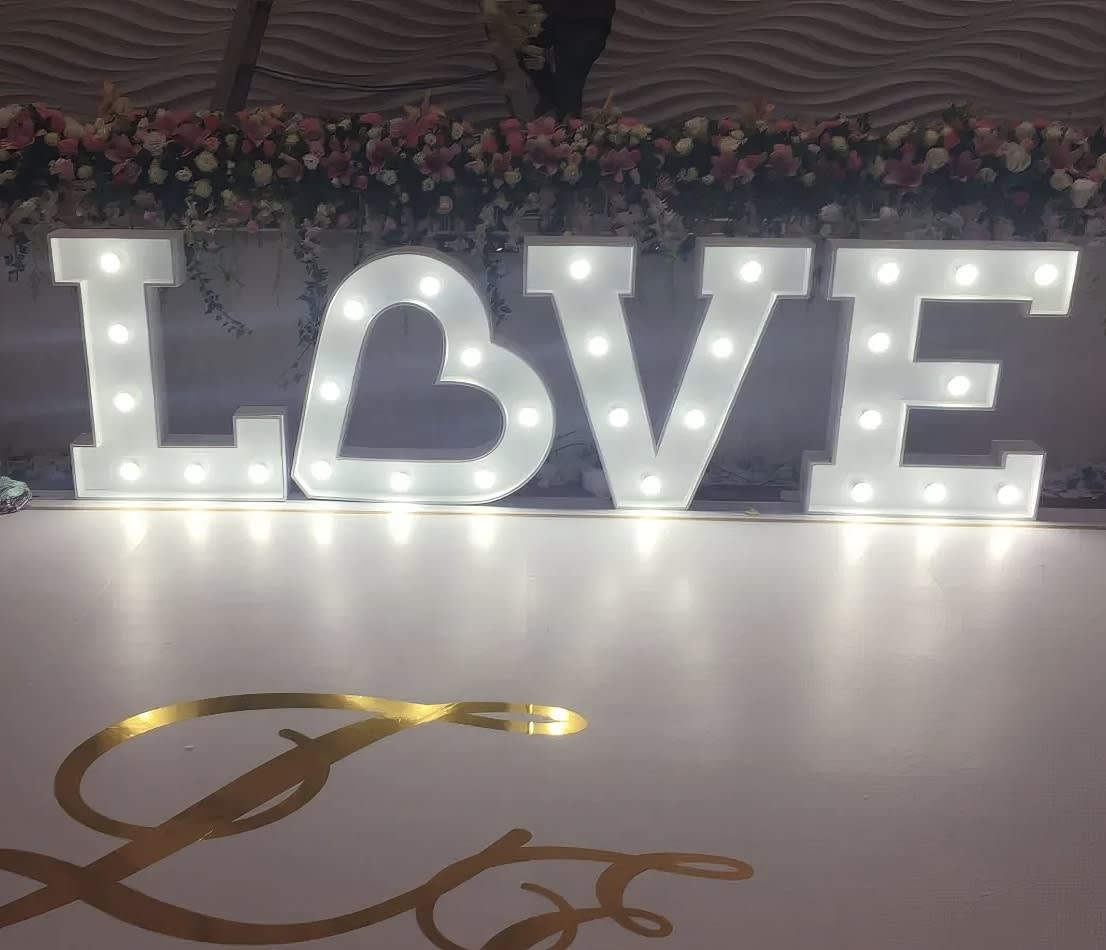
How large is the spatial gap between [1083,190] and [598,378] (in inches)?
49.5

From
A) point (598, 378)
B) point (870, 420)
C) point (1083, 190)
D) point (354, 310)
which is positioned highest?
point (1083, 190)

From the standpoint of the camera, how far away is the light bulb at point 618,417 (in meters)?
2.54

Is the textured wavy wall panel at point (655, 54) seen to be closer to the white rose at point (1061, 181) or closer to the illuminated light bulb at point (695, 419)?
the white rose at point (1061, 181)

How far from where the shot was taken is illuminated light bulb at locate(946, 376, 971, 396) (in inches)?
98.4

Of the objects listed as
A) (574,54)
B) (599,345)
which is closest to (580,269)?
(599,345)

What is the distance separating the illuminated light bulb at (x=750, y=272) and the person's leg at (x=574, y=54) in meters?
1.47

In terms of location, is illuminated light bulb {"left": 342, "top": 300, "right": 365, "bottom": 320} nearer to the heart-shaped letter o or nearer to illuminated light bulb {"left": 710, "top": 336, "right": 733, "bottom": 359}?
the heart-shaped letter o

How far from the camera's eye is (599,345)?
98.6 inches


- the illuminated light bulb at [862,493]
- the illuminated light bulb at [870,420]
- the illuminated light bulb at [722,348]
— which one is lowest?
the illuminated light bulb at [862,493]

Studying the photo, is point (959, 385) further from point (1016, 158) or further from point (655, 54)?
point (655, 54)

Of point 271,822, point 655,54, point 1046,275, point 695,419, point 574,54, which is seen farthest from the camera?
point 655,54

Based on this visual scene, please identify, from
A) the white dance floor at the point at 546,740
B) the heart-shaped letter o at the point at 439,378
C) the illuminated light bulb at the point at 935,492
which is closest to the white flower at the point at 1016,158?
the illuminated light bulb at the point at 935,492

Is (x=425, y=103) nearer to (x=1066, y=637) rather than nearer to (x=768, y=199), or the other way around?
(x=768, y=199)

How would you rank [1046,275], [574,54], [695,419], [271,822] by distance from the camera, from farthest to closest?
1. [574,54]
2. [695,419]
3. [1046,275]
4. [271,822]
